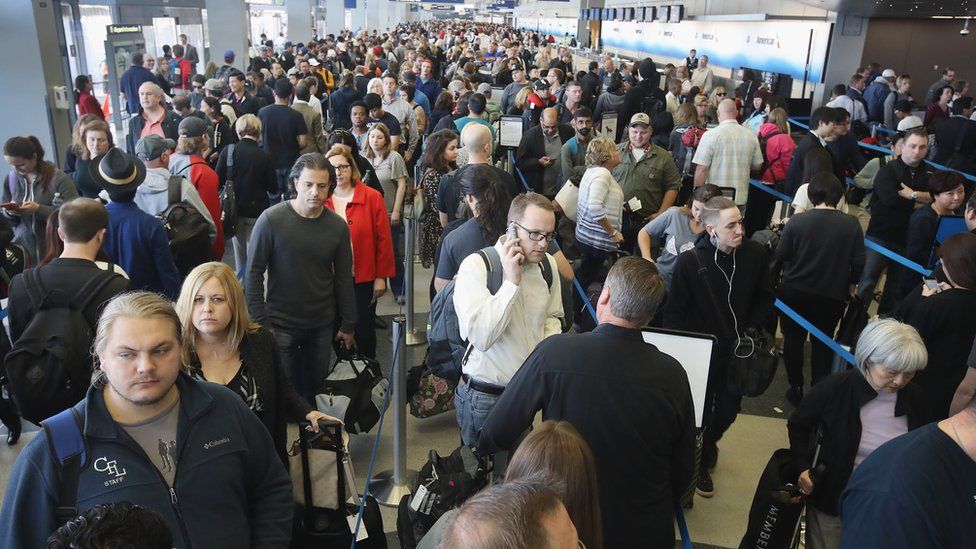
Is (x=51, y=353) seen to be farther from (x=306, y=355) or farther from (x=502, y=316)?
(x=502, y=316)

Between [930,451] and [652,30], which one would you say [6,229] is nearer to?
[930,451]

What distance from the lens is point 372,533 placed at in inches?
114

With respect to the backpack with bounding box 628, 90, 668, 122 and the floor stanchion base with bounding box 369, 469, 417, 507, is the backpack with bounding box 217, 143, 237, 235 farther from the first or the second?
the backpack with bounding box 628, 90, 668, 122

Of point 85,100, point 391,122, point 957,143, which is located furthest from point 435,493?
point 957,143

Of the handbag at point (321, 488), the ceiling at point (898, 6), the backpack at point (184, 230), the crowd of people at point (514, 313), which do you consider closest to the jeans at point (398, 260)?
the crowd of people at point (514, 313)

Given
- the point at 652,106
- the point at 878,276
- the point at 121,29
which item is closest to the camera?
the point at 878,276

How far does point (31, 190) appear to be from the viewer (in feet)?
17.5

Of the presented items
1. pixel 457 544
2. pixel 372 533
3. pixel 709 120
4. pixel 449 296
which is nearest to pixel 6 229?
pixel 449 296

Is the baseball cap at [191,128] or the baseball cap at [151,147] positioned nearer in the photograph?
the baseball cap at [151,147]

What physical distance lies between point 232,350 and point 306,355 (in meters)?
1.47

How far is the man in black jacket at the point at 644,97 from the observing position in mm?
10914

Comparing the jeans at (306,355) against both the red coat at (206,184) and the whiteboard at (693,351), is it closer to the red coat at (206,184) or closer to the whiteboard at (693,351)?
the red coat at (206,184)

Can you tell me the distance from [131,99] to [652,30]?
23779mm

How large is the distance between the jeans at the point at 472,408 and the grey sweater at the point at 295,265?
47.2 inches
